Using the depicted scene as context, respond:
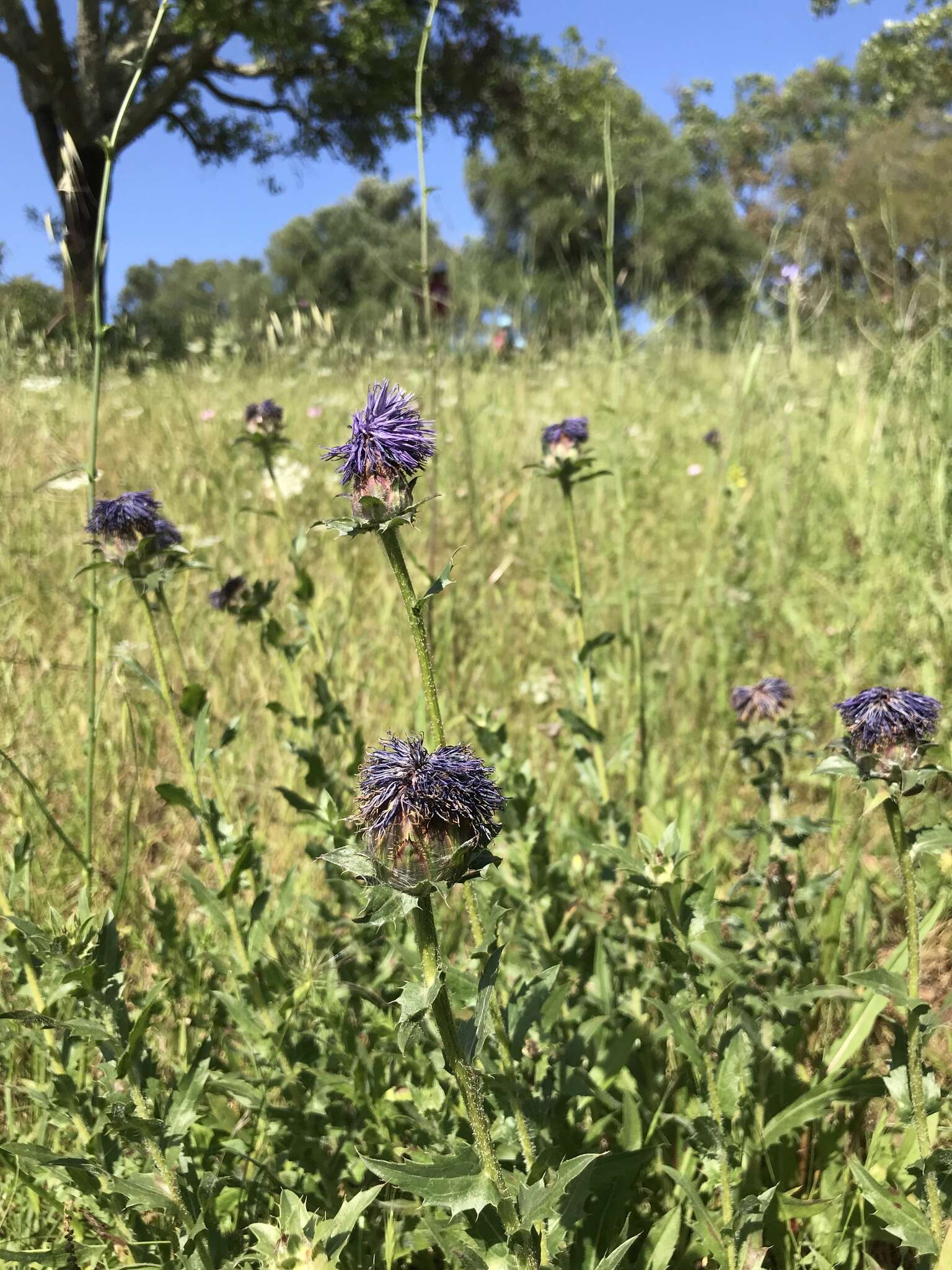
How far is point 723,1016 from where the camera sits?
5.08 feet

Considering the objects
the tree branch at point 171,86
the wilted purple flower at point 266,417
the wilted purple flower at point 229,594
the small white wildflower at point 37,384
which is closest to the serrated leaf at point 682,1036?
the wilted purple flower at point 229,594

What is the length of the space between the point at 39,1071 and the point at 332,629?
1646 mm

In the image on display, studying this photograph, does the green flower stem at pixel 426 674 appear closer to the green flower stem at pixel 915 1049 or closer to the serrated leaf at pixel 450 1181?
the serrated leaf at pixel 450 1181

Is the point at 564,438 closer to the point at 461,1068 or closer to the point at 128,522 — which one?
the point at 128,522

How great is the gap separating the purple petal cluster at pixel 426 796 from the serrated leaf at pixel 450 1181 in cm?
33

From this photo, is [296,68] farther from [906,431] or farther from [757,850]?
[757,850]

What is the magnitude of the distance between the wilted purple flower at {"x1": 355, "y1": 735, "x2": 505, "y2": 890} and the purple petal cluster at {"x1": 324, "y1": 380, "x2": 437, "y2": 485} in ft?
1.30

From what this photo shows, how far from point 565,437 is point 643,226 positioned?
6473 mm

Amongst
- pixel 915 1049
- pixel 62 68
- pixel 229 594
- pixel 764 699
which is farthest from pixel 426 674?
pixel 62 68

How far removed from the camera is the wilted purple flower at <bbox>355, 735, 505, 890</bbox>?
0.92 metres

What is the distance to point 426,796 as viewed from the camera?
0.93m

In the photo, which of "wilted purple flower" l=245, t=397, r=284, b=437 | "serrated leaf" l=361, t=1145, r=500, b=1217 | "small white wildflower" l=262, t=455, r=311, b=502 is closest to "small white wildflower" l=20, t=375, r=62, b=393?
"small white wildflower" l=262, t=455, r=311, b=502

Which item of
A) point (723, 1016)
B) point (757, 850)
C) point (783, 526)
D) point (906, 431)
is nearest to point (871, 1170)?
point (723, 1016)

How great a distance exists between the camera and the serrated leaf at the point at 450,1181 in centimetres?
86
